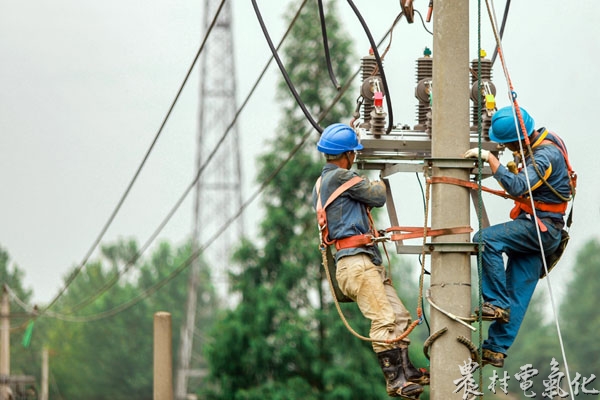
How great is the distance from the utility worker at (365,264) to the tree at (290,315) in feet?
80.2

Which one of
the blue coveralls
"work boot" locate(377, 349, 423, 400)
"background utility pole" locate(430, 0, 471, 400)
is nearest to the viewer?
"background utility pole" locate(430, 0, 471, 400)

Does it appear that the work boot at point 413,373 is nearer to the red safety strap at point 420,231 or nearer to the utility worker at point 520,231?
the utility worker at point 520,231

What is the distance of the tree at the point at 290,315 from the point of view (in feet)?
112

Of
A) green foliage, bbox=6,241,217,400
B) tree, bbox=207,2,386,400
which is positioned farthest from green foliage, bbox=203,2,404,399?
green foliage, bbox=6,241,217,400

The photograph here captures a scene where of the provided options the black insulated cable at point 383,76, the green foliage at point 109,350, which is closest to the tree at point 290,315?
the black insulated cable at point 383,76

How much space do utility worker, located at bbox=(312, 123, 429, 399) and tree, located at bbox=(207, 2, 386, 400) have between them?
24.4 metres

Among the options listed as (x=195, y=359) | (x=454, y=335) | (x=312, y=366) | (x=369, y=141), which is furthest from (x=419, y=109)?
(x=195, y=359)

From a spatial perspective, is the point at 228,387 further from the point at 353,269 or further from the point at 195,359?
the point at 195,359

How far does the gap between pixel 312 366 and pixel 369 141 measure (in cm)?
2562

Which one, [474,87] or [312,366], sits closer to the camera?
[474,87]

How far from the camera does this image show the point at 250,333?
1404 inches

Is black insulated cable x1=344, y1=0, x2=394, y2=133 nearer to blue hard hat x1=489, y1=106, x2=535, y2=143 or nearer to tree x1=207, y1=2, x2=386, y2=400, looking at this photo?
blue hard hat x1=489, y1=106, x2=535, y2=143

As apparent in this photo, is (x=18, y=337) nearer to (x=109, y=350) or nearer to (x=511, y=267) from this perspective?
(x=109, y=350)

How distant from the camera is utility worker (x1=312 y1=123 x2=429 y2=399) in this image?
9031 mm
